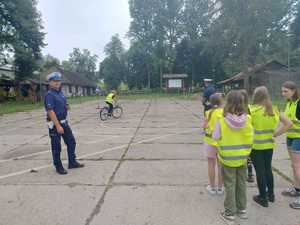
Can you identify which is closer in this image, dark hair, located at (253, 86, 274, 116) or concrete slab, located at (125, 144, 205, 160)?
dark hair, located at (253, 86, 274, 116)

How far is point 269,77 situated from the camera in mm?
26203

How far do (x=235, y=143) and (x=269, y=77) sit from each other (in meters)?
25.7

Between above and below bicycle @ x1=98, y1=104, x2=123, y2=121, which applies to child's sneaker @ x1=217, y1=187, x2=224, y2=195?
below

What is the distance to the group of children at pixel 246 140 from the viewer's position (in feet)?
10.3

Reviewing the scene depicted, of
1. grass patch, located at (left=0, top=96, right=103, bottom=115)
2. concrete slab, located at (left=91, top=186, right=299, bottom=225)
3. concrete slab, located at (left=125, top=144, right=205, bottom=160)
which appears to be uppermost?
grass patch, located at (left=0, top=96, right=103, bottom=115)

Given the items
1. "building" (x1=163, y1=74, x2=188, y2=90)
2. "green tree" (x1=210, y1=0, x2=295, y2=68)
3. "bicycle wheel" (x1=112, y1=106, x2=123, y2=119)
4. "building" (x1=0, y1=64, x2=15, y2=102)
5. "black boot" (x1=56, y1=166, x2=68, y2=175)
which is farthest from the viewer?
"building" (x1=163, y1=74, x2=188, y2=90)

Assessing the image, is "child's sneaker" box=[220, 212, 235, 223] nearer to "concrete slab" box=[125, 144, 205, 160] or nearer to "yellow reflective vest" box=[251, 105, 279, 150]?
"yellow reflective vest" box=[251, 105, 279, 150]

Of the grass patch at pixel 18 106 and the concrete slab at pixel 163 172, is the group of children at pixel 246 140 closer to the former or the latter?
the concrete slab at pixel 163 172

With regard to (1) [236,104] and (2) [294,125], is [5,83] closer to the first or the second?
(1) [236,104]

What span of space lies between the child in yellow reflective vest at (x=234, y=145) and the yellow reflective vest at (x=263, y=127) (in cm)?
32

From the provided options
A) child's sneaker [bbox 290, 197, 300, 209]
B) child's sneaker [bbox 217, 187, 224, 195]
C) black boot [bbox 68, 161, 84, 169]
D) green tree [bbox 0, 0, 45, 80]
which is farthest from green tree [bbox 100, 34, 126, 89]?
child's sneaker [bbox 290, 197, 300, 209]

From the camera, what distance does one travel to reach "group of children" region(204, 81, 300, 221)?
314 centimetres

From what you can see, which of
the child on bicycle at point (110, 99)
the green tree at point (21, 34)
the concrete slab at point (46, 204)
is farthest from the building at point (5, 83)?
the concrete slab at point (46, 204)

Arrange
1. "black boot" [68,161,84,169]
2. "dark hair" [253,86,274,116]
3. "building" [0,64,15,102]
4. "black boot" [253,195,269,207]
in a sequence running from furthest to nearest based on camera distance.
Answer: "building" [0,64,15,102], "black boot" [68,161,84,169], "black boot" [253,195,269,207], "dark hair" [253,86,274,116]
